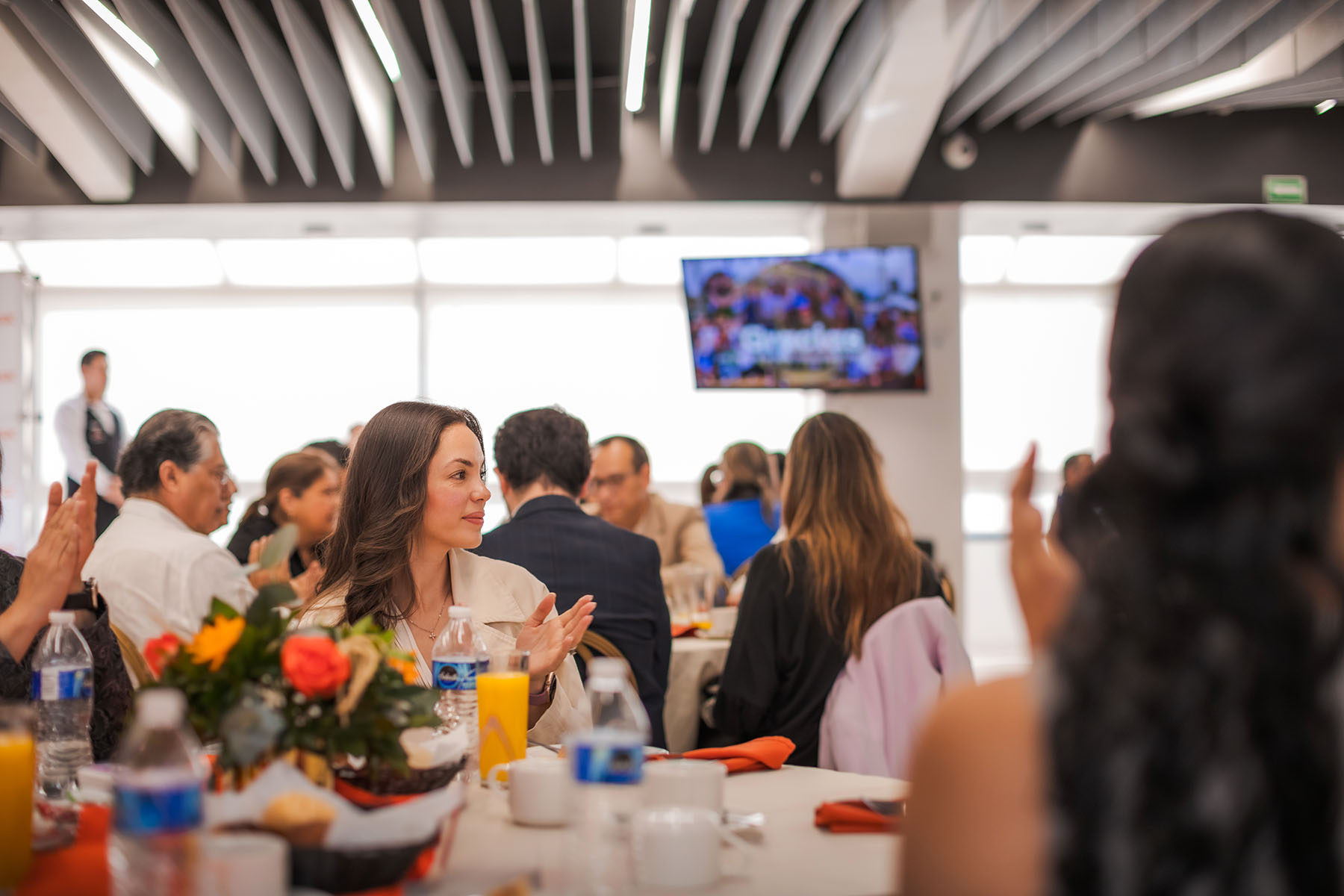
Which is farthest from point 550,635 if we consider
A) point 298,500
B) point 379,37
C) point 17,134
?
point 17,134

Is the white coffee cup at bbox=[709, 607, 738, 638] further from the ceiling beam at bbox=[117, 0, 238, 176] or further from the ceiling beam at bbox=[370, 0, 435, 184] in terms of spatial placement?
the ceiling beam at bbox=[117, 0, 238, 176]

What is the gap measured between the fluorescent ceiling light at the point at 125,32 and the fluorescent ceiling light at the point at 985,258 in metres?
5.83

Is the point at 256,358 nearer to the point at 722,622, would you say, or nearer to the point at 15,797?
the point at 722,622

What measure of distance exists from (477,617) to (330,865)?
1099mm

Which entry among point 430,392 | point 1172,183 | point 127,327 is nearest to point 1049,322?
point 1172,183

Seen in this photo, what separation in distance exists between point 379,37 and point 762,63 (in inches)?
78.3

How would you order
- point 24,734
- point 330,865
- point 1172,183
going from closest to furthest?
point 330,865 < point 24,734 < point 1172,183

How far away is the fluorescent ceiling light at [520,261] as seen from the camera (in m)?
8.20

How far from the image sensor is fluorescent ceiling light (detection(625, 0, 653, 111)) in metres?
4.69

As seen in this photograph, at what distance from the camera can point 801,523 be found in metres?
2.85

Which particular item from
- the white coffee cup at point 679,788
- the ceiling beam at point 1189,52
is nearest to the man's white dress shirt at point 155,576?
the white coffee cup at point 679,788

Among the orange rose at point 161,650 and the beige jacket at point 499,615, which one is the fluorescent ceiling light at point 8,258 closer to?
the beige jacket at point 499,615

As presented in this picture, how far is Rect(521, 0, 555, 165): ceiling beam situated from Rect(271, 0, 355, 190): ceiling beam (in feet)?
3.64

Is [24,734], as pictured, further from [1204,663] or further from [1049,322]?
[1049,322]
